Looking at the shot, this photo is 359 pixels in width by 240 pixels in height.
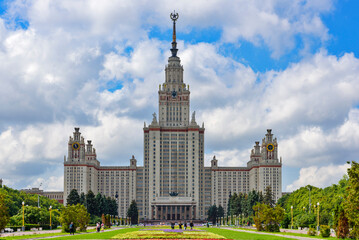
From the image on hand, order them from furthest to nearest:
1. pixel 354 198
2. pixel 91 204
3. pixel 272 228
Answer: pixel 91 204, pixel 272 228, pixel 354 198

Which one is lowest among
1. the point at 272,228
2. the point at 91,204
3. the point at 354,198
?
the point at 91,204

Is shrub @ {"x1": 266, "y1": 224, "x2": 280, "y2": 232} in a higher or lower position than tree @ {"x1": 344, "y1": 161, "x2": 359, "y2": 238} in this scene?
lower

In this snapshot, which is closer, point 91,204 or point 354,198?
point 354,198

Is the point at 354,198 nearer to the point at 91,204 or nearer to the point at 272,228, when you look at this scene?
the point at 272,228

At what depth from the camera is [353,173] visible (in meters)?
54.9

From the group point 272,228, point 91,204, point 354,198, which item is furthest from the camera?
point 91,204

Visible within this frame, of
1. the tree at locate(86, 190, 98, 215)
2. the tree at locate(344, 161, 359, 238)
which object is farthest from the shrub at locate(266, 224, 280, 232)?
the tree at locate(86, 190, 98, 215)

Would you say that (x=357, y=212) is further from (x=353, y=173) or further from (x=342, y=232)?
(x=342, y=232)

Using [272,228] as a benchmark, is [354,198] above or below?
above

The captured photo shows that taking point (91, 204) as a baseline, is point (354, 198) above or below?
above

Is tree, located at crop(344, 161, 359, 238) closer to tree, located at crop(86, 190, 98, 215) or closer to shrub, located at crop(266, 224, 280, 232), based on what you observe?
shrub, located at crop(266, 224, 280, 232)

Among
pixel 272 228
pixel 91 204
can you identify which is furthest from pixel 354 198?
pixel 91 204

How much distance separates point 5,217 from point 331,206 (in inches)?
3055

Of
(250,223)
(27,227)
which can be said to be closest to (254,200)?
(250,223)
